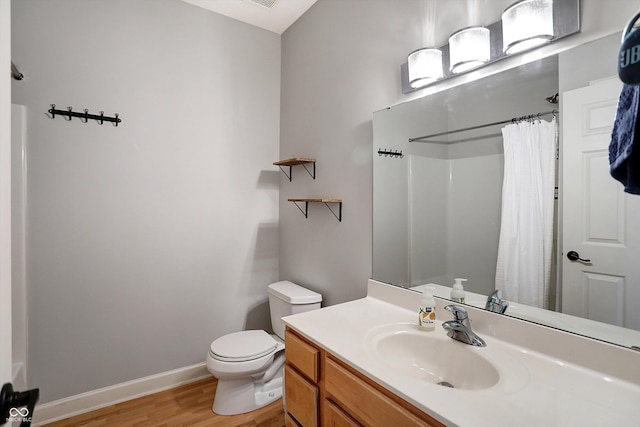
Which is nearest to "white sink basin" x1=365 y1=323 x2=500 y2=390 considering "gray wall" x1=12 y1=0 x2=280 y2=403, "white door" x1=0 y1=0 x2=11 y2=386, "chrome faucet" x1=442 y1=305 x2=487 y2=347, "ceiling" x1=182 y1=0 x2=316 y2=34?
"chrome faucet" x1=442 y1=305 x2=487 y2=347

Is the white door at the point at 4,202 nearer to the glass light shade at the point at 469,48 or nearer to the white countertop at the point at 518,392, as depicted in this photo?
the white countertop at the point at 518,392

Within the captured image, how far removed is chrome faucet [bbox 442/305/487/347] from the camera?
1.11m

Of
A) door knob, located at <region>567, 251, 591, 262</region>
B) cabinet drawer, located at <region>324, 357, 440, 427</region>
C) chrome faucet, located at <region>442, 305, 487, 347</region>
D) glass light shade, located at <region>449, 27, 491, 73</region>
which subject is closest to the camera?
cabinet drawer, located at <region>324, 357, 440, 427</region>

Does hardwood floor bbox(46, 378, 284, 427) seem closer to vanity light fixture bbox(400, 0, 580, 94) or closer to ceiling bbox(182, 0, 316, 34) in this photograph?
vanity light fixture bbox(400, 0, 580, 94)

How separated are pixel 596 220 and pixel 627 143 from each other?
482 millimetres

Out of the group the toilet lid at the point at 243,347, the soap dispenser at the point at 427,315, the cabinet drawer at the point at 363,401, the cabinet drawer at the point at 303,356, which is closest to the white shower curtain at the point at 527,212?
the soap dispenser at the point at 427,315

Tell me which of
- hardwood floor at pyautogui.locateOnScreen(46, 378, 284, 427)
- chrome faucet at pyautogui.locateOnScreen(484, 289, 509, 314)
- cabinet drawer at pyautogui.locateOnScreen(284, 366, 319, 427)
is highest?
chrome faucet at pyautogui.locateOnScreen(484, 289, 509, 314)

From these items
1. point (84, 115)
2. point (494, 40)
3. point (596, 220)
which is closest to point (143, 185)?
point (84, 115)

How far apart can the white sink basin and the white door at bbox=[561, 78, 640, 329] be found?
345 millimetres

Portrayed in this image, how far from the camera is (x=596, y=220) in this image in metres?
0.95

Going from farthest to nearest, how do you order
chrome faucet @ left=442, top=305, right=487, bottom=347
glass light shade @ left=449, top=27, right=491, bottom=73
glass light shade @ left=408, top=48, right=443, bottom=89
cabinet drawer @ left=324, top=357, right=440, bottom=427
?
glass light shade @ left=408, top=48, right=443, bottom=89 → glass light shade @ left=449, top=27, right=491, bottom=73 → chrome faucet @ left=442, top=305, right=487, bottom=347 → cabinet drawer @ left=324, top=357, right=440, bottom=427

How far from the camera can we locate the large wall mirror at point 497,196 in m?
0.92

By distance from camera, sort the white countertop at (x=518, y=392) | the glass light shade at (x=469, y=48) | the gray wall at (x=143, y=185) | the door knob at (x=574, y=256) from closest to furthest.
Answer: the white countertop at (x=518, y=392)
the door knob at (x=574, y=256)
the glass light shade at (x=469, y=48)
the gray wall at (x=143, y=185)

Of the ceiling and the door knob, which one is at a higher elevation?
the ceiling
